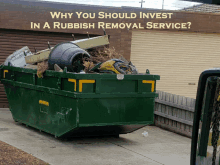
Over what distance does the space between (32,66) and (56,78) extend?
1.41 meters

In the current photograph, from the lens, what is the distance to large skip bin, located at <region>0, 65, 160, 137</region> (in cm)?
666

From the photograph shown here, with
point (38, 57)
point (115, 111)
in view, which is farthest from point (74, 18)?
point (115, 111)

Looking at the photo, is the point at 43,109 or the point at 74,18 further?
the point at 74,18

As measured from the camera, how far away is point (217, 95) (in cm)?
228

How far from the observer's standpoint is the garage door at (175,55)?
13164 mm

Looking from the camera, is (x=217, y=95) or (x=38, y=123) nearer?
(x=217, y=95)

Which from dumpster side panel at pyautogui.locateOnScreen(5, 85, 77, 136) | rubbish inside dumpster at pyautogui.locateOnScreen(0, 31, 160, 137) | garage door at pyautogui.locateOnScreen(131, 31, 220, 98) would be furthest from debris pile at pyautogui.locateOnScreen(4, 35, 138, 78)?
garage door at pyautogui.locateOnScreen(131, 31, 220, 98)

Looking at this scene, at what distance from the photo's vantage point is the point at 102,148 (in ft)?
23.0

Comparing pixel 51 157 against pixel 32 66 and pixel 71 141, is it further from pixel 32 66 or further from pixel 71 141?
pixel 32 66

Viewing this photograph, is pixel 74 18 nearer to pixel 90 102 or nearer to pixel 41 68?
pixel 41 68

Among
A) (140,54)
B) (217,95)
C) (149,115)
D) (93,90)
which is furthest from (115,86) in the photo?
(140,54)

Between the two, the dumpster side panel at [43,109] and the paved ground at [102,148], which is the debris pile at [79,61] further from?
the paved ground at [102,148]

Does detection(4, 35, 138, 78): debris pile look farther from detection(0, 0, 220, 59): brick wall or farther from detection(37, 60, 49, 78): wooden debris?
detection(0, 0, 220, 59): brick wall

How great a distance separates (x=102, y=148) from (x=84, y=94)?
125cm
